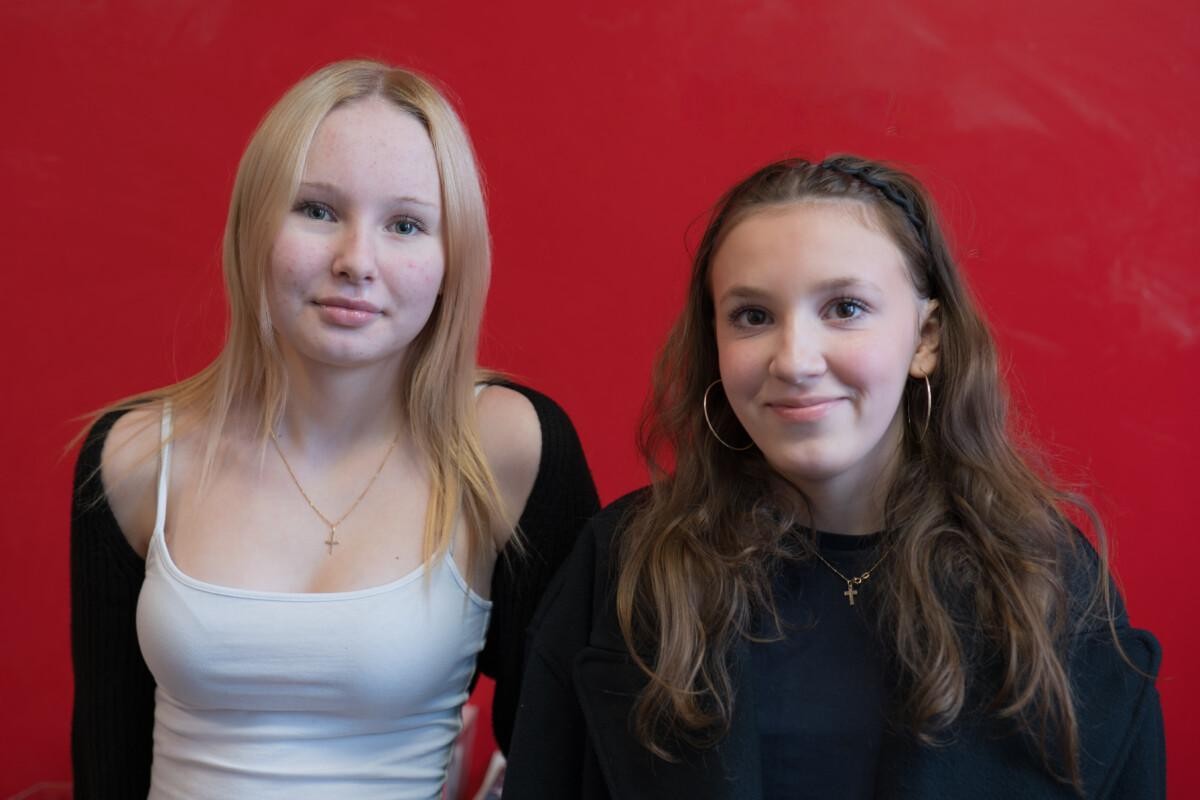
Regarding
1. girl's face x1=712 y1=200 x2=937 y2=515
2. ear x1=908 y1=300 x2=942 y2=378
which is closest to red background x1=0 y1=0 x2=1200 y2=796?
ear x1=908 y1=300 x2=942 y2=378

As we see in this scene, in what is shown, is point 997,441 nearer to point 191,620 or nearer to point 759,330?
point 759,330

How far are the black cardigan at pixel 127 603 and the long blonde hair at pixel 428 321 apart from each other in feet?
0.23

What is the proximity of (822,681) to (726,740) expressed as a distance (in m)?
0.12

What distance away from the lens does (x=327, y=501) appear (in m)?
1.54

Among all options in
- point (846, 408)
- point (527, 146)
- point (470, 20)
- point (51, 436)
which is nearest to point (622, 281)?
point (527, 146)

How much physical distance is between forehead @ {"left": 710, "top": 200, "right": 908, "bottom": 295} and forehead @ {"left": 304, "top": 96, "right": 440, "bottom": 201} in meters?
0.38

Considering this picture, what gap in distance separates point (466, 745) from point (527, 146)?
3.25ft

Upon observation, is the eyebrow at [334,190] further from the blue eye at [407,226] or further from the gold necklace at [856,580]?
the gold necklace at [856,580]

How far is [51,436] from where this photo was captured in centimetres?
214

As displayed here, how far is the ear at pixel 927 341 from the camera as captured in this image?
1355 millimetres

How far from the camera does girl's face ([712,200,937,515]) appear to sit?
124 centimetres

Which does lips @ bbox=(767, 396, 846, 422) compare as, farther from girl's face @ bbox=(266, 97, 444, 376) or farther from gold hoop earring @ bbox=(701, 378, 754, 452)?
girl's face @ bbox=(266, 97, 444, 376)

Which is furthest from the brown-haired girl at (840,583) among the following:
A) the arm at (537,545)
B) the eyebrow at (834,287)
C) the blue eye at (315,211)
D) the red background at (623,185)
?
the red background at (623,185)

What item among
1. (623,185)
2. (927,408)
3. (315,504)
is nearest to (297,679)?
(315,504)
